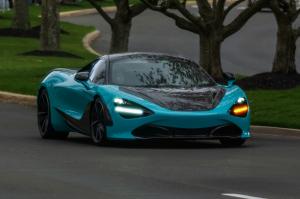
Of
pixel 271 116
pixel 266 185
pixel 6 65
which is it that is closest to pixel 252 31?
pixel 6 65

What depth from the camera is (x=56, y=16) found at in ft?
124

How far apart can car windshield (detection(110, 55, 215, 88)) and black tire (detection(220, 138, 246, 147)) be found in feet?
2.80

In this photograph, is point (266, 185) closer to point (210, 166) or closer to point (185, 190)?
point (185, 190)

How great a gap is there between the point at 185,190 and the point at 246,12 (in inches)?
594

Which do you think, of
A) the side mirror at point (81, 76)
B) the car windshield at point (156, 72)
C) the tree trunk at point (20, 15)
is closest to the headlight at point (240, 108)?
the car windshield at point (156, 72)

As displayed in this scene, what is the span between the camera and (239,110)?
15.7 meters

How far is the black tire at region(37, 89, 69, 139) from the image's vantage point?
17516mm

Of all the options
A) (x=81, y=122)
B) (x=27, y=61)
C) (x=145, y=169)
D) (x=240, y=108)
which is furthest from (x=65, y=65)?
(x=145, y=169)

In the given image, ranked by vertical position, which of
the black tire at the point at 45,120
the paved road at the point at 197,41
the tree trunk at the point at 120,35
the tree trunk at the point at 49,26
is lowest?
the paved road at the point at 197,41

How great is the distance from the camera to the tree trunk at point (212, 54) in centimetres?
2548

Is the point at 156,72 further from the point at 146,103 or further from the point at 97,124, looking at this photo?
the point at 146,103

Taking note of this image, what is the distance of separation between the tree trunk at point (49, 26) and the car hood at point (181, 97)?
72.5 feet

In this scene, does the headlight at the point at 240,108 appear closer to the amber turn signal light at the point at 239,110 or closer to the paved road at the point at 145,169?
the amber turn signal light at the point at 239,110

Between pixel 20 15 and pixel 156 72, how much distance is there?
31.0 m
